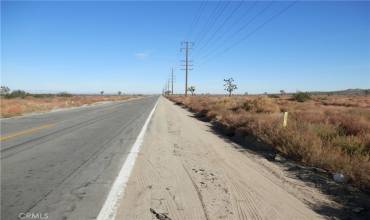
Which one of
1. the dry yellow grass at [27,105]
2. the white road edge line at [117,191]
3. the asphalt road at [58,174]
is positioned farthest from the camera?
the dry yellow grass at [27,105]

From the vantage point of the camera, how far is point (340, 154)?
10.0 m

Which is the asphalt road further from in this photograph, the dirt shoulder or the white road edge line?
the dirt shoulder

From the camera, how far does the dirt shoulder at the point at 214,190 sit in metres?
6.00

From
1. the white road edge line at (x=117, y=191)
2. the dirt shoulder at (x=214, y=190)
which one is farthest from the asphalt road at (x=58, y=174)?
the dirt shoulder at (x=214, y=190)

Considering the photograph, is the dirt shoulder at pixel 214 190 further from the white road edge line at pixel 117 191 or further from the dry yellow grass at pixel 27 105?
the dry yellow grass at pixel 27 105

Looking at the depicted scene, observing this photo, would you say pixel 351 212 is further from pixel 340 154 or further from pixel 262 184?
pixel 340 154

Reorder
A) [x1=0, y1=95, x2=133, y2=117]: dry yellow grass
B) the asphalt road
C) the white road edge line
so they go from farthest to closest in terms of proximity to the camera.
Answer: [x1=0, y1=95, x2=133, y2=117]: dry yellow grass, the asphalt road, the white road edge line

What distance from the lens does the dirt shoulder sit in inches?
236

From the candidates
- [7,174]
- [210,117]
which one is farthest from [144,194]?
[210,117]

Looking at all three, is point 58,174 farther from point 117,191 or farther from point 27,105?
point 27,105

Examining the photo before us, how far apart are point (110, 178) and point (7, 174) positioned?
223 centimetres

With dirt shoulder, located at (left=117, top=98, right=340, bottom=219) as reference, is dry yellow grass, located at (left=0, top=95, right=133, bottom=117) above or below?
below

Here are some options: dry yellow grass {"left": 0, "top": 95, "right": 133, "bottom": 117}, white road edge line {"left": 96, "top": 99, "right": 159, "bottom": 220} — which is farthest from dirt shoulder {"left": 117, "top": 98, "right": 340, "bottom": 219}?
dry yellow grass {"left": 0, "top": 95, "right": 133, "bottom": 117}

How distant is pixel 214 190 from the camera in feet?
23.9
